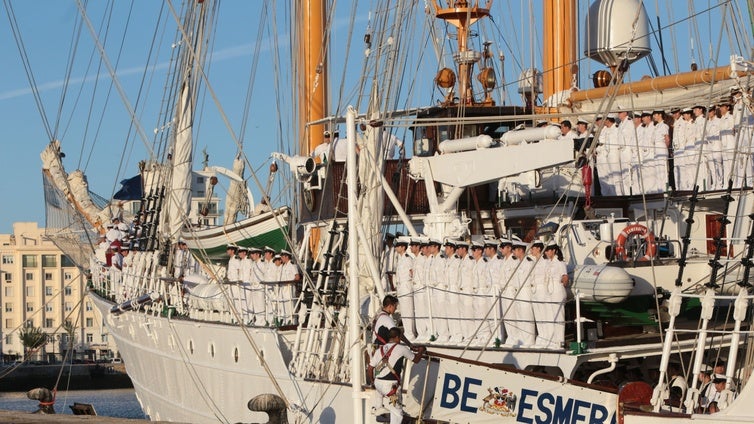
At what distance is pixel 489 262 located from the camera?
68.2 feet

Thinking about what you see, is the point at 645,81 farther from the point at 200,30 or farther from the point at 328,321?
the point at 200,30

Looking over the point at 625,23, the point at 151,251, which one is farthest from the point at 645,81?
the point at 151,251

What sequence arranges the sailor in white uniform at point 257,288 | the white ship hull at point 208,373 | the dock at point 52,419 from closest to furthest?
the dock at point 52,419 → the white ship hull at point 208,373 → the sailor in white uniform at point 257,288

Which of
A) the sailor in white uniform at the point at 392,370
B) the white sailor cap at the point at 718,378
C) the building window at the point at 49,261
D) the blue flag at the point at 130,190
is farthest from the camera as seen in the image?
the building window at the point at 49,261

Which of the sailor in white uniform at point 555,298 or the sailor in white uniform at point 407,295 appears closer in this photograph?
the sailor in white uniform at point 555,298

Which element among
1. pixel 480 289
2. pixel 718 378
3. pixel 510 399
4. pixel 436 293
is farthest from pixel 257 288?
pixel 718 378

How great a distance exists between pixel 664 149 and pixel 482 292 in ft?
16.3

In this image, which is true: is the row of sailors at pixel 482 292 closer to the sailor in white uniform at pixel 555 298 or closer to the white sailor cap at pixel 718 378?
the sailor in white uniform at pixel 555 298

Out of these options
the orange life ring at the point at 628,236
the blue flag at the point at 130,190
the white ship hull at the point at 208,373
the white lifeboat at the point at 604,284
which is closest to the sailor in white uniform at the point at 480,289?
the white lifeboat at the point at 604,284

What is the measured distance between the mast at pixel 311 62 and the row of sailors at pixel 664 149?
11484mm

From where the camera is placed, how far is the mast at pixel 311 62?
3534 centimetres

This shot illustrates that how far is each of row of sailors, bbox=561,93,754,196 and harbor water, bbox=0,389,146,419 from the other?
1551 inches

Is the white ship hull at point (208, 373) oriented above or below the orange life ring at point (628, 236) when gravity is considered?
below

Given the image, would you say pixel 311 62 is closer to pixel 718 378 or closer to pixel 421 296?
pixel 421 296
